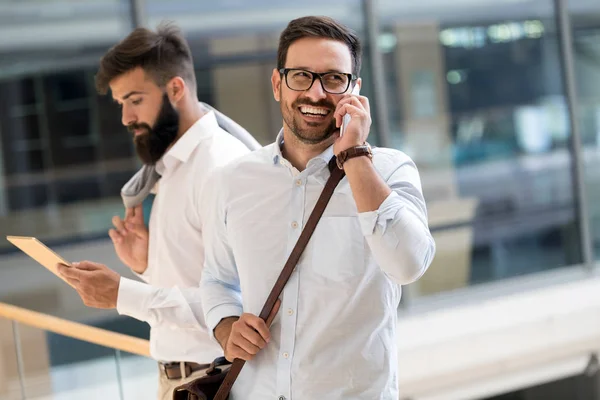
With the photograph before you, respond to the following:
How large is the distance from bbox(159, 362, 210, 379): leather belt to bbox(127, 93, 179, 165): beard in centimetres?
59

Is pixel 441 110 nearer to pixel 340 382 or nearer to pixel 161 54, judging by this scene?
pixel 161 54

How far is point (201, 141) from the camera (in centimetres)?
248

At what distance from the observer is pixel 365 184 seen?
5.65 feet

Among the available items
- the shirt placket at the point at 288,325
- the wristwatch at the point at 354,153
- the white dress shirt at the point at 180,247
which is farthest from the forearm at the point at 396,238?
the white dress shirt at the point at 180,247

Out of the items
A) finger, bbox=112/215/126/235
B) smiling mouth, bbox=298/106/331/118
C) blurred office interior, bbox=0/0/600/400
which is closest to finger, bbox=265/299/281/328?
smiling mouth, bbox=298/106/331/118

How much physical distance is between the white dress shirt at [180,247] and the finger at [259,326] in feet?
1.53

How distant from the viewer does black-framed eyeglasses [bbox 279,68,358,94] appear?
1872 millimetres

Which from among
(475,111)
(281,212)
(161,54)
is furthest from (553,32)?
(281,212)

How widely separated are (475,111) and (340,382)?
194 inches

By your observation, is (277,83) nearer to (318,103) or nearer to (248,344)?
(318,103)

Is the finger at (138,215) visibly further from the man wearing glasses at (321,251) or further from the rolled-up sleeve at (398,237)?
the rolled-up sleeve at (398,237)

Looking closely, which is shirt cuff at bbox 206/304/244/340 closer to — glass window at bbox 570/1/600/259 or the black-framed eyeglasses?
the black-framed eyeglasses

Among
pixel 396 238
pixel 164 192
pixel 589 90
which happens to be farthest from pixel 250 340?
pixel 589 90

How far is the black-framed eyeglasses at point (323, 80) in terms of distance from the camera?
6.14 feet
